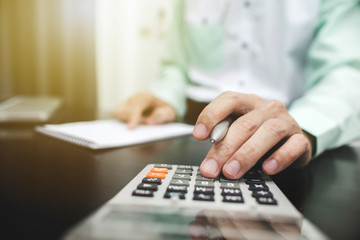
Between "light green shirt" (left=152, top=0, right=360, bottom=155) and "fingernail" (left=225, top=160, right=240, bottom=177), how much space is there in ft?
0.67

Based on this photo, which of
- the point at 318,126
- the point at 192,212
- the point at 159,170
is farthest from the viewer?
the point at 318,126

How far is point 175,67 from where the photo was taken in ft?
3.48

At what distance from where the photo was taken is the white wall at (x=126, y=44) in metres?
2.10

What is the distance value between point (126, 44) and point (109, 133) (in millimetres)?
1729

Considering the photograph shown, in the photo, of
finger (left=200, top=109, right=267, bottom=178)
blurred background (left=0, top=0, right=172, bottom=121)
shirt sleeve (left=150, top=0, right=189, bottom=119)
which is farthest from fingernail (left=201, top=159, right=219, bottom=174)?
blurred background (left=0, top=0, right=172, bottom=121)

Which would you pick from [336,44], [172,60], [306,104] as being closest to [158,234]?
[306,104]

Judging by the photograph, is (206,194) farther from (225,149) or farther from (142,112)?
(142,112)

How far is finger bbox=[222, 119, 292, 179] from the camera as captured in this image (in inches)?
12.1

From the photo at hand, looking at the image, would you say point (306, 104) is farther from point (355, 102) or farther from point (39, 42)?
point (39, 42)

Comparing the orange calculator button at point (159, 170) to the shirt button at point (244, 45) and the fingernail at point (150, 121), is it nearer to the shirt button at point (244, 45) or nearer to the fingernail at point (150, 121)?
the fingernail at point (150, 121)


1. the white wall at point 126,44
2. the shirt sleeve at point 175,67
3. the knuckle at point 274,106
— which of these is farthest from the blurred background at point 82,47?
the knuckle at point 274,106

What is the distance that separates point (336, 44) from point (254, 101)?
15.9 inches

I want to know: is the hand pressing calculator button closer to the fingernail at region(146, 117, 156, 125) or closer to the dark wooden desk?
the dark wooden desk

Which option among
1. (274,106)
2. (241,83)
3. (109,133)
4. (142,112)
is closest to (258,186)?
(274,106)
